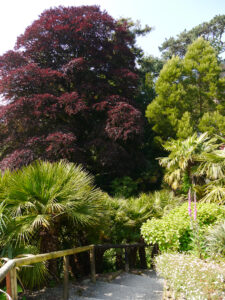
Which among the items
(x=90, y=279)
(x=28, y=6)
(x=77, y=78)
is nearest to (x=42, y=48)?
(x=77, y=78)

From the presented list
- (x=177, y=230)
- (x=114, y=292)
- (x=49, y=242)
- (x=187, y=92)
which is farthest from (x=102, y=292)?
(x=187, y=92)

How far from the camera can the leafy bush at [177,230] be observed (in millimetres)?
5434

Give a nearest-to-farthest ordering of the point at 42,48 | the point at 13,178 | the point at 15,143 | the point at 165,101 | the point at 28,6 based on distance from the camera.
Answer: the point at 13,178, the point at 28,6, the point at 15,143, the point at 42,48, the point at 165,101

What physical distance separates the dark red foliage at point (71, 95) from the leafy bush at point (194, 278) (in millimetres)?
7078

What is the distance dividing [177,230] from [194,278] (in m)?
1.84

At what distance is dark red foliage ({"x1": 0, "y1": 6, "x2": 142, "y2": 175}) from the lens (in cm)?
1116

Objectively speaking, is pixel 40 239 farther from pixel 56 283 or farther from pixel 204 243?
pixel 204 243

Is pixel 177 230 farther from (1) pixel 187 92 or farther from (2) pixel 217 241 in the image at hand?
(1) pixel 187 92

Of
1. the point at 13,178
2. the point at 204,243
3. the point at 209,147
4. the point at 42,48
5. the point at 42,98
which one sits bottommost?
the point at 204,243

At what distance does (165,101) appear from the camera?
48.0 ft

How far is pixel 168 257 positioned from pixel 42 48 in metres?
11.5

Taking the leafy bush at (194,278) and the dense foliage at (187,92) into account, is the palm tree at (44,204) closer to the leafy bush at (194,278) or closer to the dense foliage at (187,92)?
the leafy bush at (194,278)

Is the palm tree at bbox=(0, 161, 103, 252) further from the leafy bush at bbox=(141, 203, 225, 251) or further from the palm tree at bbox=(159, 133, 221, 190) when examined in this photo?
the palm tree at bbox=(159, 133, 221, 190)

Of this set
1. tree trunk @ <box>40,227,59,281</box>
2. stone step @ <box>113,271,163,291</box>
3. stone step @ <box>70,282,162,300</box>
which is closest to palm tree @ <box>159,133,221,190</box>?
stone step @ <box>113,271,163,291</box>
